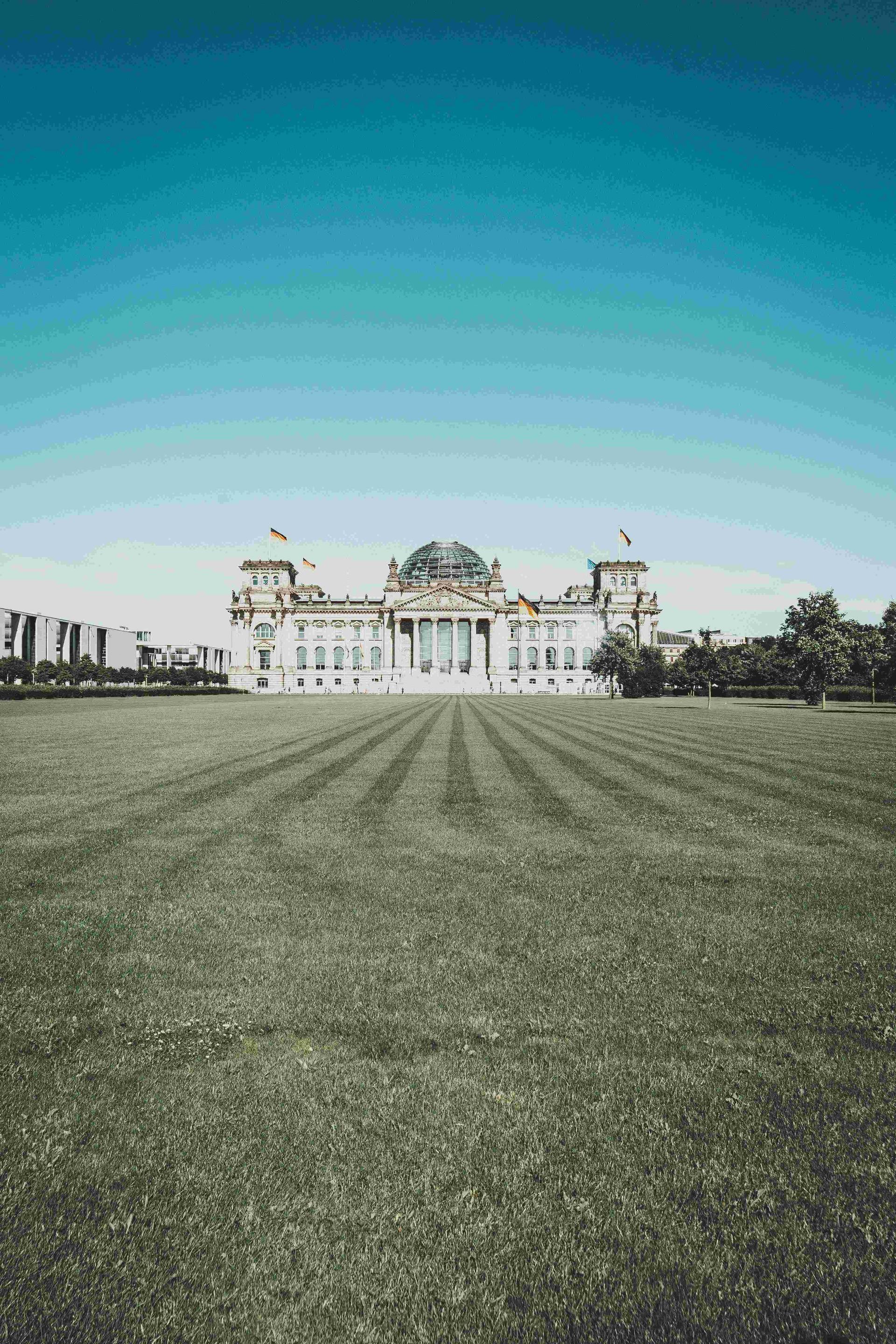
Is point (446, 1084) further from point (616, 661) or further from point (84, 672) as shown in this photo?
point (84, 672)

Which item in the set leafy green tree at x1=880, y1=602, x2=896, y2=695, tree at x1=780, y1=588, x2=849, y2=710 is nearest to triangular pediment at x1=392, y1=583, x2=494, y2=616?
leafy green tree at x1=880, y1=602, x2=896, y2=695

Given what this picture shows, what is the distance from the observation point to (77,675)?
14612 centimetres

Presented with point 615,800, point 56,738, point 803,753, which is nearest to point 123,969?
point 615,800


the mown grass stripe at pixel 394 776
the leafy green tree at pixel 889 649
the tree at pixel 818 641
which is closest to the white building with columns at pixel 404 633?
the leafy green tree at pixel 889 649

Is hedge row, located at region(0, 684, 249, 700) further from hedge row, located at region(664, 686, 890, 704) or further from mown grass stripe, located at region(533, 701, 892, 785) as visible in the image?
hedge row, located at region(664, 686, 890, 704)

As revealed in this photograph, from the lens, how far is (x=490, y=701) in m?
83.4

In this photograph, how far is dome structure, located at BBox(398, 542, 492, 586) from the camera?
166788 millimetres

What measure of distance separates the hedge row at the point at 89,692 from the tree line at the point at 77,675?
20593mm

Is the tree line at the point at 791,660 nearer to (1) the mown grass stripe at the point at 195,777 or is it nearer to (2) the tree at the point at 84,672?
(1) the mown grass stripe at the point at 195,777

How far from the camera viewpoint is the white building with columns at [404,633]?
15412cm

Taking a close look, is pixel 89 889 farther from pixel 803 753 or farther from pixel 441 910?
pixel 803 753

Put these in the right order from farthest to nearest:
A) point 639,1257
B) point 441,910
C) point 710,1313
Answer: point 441,910 < point 639,1257 < point 710,1313

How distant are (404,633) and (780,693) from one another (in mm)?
77034

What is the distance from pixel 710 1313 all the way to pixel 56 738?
3078cm
